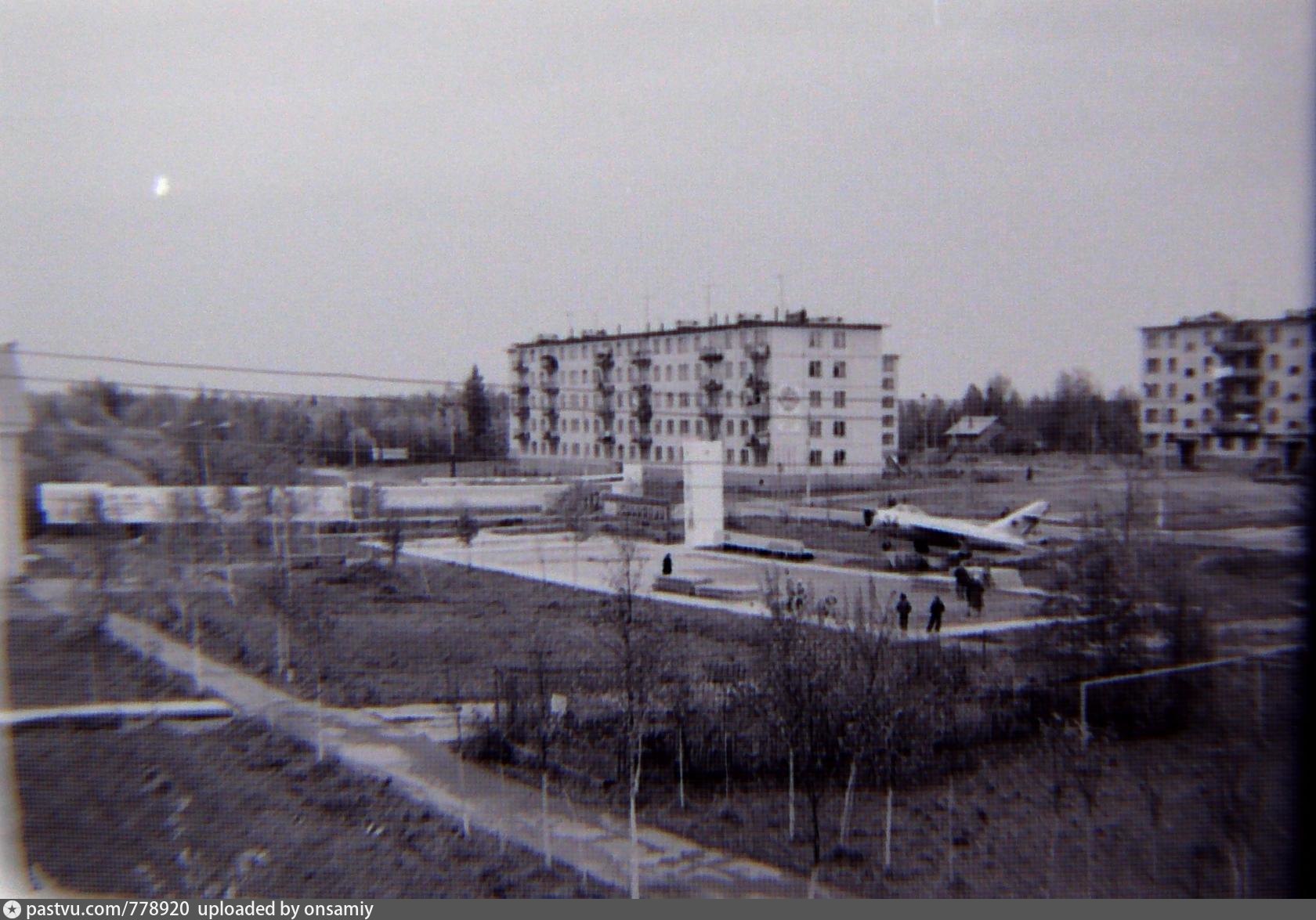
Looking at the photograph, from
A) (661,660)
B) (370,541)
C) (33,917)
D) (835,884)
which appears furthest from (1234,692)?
(370,541)

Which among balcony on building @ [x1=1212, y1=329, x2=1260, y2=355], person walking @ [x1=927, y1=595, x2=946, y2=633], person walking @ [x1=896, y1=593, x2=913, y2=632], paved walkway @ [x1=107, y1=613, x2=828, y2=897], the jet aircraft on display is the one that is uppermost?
balcony on building @ [x1=1212, y1=329, x2=1260, y2=355]

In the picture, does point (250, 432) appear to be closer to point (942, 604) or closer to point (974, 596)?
point (942, 604)

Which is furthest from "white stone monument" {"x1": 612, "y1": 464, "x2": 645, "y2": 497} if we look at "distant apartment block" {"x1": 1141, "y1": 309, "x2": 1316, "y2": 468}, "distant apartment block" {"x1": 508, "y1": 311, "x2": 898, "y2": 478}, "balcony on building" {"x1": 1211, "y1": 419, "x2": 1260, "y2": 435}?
"balcony on building" {"x1": 1211, "y1": 419, "x2": 1260, "y2": 435}

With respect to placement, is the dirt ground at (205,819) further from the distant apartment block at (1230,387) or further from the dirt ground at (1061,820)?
the distant apartment block at (1230,387)

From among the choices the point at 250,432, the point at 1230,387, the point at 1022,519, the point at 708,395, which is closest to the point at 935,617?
the point at 1022,519

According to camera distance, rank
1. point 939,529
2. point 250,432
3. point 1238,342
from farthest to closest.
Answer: point 939,529, point 250,432, point 1238,342

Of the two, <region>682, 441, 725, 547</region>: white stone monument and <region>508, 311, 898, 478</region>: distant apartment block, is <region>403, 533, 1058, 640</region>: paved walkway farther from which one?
<region>508, 311, 898, 478</region>: distant apartment block
